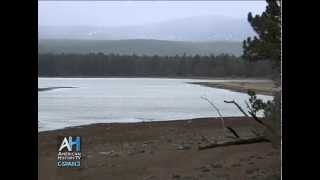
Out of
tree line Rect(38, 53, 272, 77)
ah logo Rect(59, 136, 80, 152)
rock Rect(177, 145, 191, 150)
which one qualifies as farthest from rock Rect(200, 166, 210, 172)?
ah logo Rect(59, 136, 80, 152)

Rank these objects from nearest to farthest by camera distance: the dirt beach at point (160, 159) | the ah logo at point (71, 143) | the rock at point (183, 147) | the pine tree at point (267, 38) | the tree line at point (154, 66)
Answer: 1. the ah logo at point (71, 143)
2. the pine tree at point (267, 38)
3. the tree line at point (154, 66)
4. the dirt beach at point (160, 159)
5. the rock at point (183, 147)

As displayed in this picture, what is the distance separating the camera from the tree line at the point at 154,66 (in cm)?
524

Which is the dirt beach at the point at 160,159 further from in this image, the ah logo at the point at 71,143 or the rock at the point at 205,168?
the ah logo at the point at 71,143

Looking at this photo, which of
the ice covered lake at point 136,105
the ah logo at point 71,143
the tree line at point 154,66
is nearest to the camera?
the ah logo at point 71,143

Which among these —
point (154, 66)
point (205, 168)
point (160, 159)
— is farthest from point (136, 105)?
point (205, 168)

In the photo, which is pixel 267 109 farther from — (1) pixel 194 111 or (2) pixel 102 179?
(1) pixel 194 111

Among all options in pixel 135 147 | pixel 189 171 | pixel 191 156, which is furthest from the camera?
pixel 135 147

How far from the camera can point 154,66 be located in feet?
26.2

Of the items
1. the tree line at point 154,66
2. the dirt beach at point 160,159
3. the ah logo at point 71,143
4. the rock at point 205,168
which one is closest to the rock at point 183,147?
Result: the dirt beach at point 160,159

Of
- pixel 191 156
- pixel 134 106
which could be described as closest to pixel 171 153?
pixel 191 156

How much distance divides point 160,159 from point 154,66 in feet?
6.06

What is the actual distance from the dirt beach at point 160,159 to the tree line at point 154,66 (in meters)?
0.82
